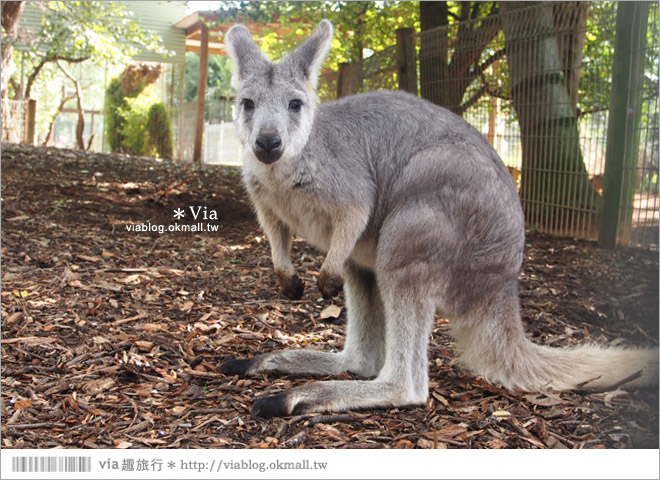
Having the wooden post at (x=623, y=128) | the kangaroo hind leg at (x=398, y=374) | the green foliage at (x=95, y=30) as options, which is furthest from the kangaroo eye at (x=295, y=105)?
the green foliage at (x=95, y=30)

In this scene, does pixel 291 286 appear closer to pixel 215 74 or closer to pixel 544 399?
pixel 544 399

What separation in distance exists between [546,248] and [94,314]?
3916 mm

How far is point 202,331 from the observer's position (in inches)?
150

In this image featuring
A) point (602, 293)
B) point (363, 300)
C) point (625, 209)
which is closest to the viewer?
point (363, 300)

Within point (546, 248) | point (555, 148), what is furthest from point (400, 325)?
point (555, 148)

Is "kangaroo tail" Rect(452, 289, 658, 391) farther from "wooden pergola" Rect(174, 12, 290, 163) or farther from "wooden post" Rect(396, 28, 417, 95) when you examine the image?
"wooden pergola" Rect(174, 12, 290, 163)

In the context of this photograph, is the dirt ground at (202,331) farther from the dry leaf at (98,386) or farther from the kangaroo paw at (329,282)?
the kangaroo paw at (329,282)

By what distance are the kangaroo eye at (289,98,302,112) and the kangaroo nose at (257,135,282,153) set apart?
27cm

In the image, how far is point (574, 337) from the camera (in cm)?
384

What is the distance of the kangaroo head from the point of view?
115 inches

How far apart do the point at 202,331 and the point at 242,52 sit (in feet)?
5.42

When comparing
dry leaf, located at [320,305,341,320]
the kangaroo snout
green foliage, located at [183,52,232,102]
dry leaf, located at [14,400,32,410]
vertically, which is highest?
green foliage, located at [183,52,232,102]

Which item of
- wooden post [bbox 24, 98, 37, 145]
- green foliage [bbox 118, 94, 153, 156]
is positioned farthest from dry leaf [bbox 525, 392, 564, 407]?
green foliage [bbox 118, 94, 153, 156]

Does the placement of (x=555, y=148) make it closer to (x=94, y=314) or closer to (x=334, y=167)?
(x=334, y=167)
